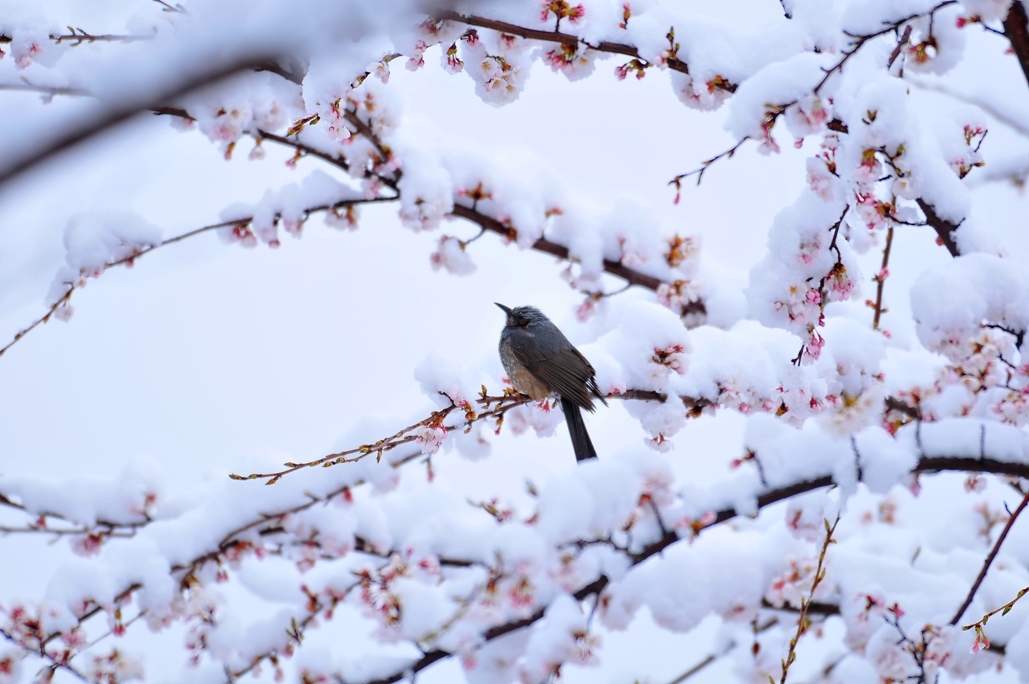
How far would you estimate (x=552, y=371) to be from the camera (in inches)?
115

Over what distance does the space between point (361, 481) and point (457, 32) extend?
6.64ft

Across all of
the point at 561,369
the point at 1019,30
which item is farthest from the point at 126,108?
the point at 561,369

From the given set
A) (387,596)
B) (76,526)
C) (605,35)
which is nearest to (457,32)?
(605,35)

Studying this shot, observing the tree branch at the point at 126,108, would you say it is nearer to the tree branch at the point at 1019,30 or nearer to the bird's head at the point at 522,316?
the tree branch at the point at 1019,30

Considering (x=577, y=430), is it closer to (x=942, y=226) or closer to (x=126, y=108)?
(x=942, y=226)

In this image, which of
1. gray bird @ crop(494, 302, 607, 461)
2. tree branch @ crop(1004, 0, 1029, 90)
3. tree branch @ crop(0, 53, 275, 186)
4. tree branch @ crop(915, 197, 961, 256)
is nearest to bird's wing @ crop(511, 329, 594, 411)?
gray bird @ crop(494, 302, 607, 461)

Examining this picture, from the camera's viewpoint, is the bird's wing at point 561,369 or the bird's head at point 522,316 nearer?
the bird's wing at point 561,369

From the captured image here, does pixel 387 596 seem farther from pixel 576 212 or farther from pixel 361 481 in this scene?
pixel 576 212

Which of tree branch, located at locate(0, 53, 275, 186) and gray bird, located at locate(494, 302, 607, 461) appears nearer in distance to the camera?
tree branch, located at locate(0, 53, 275, 186)

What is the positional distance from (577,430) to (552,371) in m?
0.27

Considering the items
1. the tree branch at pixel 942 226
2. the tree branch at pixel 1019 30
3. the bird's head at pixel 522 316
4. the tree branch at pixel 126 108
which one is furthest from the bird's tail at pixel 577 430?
the tree branch at pixel 126 108

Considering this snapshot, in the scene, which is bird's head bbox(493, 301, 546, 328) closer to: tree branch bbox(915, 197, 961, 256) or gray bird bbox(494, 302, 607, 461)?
gray bird bbox(494, 302, 607, 461)

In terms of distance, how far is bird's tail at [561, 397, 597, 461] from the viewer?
2.99m

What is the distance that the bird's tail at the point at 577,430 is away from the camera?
299 centimetres
